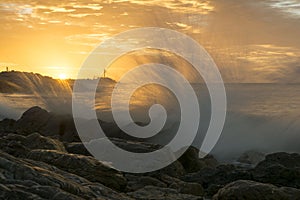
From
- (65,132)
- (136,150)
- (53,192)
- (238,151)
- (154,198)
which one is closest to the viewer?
(53,192)

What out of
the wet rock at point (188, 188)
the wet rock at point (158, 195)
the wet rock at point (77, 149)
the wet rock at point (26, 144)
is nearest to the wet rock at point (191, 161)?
the wet rock at point (77, 149)

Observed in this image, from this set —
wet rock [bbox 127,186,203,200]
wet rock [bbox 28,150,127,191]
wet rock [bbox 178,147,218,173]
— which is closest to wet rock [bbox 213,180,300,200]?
wet rock [bbox 127,186,203,200]

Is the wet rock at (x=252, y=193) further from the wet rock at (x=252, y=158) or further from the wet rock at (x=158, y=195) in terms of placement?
the wet rock at (x=252, y=158)

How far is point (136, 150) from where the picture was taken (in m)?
18.8

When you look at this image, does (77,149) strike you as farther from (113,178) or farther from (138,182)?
(113,178)

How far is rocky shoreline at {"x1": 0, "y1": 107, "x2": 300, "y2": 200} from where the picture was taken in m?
8.25

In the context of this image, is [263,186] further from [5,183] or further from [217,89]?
[217,89]

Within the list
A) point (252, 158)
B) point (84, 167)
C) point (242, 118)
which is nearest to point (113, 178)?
point (84, 167)

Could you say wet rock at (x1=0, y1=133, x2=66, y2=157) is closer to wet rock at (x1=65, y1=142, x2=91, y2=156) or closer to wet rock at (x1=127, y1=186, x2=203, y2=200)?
wet rock at (x1=65, y1=142, x2=91, y2=156)

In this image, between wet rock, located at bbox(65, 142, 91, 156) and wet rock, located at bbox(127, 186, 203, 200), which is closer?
wet rock, located at bbox(127, 186, 203, 200)

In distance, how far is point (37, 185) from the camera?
7941 mm

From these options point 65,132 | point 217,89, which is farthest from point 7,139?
point 217,89

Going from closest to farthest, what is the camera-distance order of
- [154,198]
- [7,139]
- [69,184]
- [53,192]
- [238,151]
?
[53,192], [69,184], [154,198], [7,139], [238,151]

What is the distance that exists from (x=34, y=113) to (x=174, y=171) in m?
23.3
